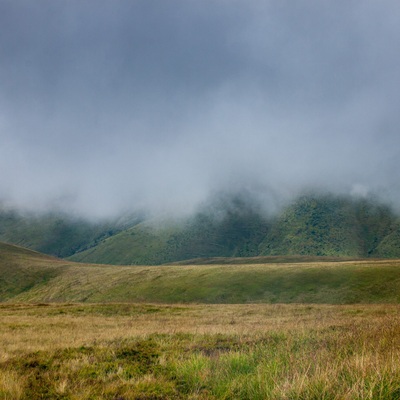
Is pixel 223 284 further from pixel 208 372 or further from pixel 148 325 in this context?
pixel 208 372

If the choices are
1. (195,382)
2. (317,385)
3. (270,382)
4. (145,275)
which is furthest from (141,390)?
(145,275)

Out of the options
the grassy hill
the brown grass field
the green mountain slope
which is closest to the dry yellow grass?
the brown grass field

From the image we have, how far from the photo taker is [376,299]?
162 feet

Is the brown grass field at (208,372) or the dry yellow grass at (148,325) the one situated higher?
the brown grass field at (208,372)

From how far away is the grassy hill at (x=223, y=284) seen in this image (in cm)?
5481

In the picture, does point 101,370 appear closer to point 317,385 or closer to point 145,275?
point 317,385

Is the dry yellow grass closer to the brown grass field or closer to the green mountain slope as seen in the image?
the brown grass field

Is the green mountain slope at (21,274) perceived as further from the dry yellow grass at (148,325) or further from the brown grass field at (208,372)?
the brown grass field at (208,372)

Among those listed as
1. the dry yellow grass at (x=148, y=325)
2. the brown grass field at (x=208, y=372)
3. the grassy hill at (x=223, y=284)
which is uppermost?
the brown grass field at (x=208, y=372)

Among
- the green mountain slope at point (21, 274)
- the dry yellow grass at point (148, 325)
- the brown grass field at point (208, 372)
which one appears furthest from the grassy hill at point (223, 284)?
the brown grass field at point (208, 372)

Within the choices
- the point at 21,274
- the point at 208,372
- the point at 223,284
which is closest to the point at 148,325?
the point at 208,372

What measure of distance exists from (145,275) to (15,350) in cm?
7301

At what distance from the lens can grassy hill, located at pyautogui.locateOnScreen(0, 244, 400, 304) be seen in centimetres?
5481

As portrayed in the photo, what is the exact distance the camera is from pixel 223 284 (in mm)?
66500
